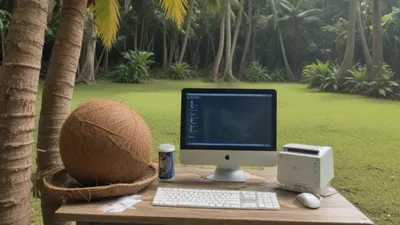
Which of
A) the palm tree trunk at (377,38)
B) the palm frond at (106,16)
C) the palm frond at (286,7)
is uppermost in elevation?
the palm frond at (286,7)

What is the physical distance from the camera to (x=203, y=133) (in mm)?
1383

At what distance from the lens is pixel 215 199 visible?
1.17 m

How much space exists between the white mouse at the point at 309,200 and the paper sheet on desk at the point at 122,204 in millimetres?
466

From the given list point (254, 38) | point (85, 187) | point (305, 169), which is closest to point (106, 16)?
point (85, 187)

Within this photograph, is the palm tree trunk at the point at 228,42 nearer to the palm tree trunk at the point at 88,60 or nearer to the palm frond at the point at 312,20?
the palm frond at the point at 312,20

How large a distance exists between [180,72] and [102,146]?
364 inches

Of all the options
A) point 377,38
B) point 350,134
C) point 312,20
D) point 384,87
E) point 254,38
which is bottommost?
point 350,134

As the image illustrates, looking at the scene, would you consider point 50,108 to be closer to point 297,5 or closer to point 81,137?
point 81,137

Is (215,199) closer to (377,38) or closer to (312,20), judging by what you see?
(377,38)

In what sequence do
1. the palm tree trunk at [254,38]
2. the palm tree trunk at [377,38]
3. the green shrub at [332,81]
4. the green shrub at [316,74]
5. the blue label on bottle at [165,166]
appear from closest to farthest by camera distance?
the blue label on bottle at [165,166], the palm tree trunk at [377,38], the green shrub at [332,81], the green shrub at [316,74], the palm tree trunk at [254,38]

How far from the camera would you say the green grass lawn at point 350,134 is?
2590 mm

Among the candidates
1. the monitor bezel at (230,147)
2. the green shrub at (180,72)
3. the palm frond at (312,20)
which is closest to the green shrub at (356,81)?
the palm frond at (312,20)

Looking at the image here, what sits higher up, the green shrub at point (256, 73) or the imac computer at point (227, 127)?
the green shrub at point (256, 73)

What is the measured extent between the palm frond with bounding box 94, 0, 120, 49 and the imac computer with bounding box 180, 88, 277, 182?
133 cm
